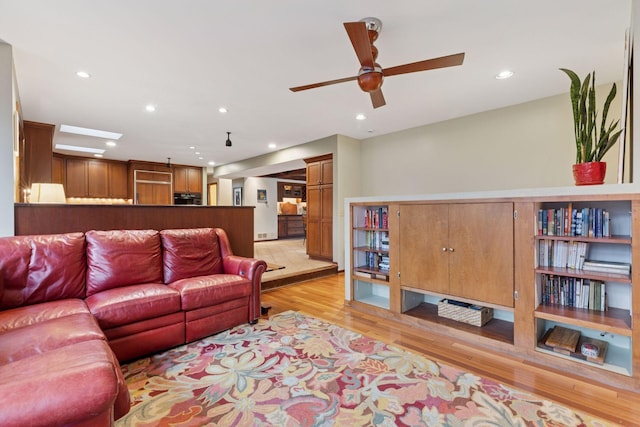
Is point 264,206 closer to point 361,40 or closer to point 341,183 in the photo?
point 341,183

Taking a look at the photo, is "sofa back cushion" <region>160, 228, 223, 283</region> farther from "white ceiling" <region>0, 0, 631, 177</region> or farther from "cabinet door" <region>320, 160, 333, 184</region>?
"cabinet door" <region>320, 160, 333, 184</region>

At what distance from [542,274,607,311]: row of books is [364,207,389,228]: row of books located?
1.52 m

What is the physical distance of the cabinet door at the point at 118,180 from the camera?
777 centimetres

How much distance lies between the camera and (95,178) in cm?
751

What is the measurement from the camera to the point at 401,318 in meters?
3.07

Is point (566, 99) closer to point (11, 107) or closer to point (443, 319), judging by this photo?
point (443, 319)

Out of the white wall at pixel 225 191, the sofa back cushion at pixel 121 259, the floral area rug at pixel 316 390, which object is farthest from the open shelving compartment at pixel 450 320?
the white wall at pixel 225 191

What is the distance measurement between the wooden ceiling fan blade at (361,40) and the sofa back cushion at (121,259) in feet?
8.31

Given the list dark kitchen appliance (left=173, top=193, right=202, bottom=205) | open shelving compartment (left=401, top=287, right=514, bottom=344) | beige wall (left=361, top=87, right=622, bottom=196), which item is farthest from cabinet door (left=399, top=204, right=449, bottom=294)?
dark kitchen appliance (left=173, top=193, right=202, bottom=205)

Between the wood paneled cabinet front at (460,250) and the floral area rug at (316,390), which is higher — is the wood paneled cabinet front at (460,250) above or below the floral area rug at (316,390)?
above

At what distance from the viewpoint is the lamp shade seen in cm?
312

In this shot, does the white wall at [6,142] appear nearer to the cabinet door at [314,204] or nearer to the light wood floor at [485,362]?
the light wood floor at [485,362]

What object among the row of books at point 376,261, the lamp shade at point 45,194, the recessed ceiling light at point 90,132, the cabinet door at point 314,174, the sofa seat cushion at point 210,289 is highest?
the recessed ceiling light at point 90,132

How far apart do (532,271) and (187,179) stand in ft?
29.1
